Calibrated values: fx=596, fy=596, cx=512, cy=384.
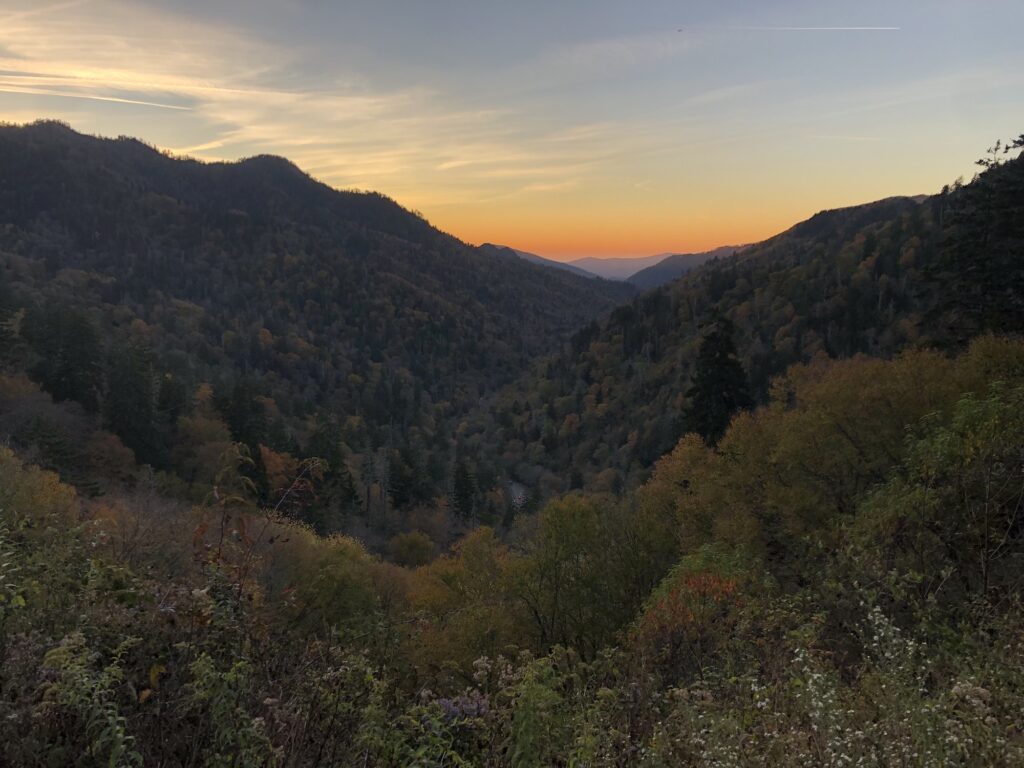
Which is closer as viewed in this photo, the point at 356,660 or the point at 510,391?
the point at 356,660

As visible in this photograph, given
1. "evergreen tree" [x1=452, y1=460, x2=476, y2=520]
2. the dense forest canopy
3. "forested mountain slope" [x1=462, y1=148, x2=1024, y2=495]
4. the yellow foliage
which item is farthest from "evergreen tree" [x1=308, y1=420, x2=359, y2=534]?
"forested mountain slope" [x1=462, y1=148, x2=1024, y2=495]

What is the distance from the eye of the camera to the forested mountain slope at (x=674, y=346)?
93.1 metres

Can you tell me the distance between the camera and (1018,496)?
10.9m

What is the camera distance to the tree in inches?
1435

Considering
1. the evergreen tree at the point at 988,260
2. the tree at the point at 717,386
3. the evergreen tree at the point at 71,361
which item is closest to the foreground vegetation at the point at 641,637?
the evergreen tree at the point at 988,260

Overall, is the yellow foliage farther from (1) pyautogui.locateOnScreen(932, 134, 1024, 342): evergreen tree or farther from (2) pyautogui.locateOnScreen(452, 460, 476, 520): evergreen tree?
(2) pyautogui.locateOnScreen(452, 460, 476, 520): evergreen tree

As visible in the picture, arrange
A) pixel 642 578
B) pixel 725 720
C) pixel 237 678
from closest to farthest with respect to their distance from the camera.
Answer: pixel 237 678, pixel 725 720, pixel 642 578

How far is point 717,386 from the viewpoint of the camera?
3678 centimetres

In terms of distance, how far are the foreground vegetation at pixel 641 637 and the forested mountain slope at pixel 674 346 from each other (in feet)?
52.2

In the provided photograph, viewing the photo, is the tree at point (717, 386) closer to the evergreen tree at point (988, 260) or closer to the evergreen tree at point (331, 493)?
the evergreen tree at point (988, 260)

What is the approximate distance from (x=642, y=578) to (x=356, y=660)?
2191cm

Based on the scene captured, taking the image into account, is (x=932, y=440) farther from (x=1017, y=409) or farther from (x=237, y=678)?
(x=237, y=678)

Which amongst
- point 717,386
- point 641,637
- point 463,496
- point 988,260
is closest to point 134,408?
point 463,496

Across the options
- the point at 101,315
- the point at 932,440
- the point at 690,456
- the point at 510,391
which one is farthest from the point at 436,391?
the point at 932,440
